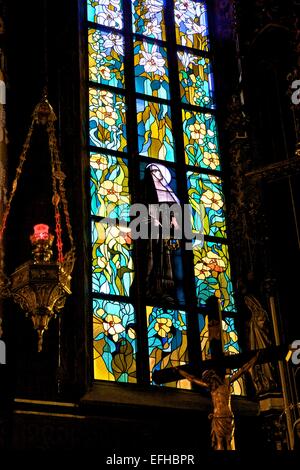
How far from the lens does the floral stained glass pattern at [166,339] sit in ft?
31.3

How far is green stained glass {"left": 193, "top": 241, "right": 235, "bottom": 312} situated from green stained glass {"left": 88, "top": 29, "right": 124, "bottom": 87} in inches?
82.1

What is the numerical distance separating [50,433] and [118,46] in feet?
15.2

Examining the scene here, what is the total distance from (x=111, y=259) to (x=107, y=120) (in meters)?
1.63

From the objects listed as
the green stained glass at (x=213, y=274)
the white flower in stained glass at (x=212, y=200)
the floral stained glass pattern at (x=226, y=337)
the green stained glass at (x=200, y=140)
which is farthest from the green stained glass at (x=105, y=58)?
the floral stained glass pattern at (x=226, y=337)

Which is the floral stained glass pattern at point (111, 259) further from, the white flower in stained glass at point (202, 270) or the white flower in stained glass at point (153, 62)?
the white flower in stained glass at point (153, 62)

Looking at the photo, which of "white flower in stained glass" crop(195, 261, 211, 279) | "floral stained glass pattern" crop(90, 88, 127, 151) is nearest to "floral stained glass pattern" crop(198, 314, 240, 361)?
"white flower in stained glass" crop(195, 261, 211, 279)

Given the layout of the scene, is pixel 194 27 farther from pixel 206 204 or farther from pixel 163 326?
pixel 163 326

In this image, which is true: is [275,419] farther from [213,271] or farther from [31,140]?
[31,140]

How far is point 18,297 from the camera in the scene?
8156 millimetres

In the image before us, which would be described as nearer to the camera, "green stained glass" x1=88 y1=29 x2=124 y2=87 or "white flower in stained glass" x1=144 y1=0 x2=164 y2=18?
"green stained glass" x1=88 y1=29 x2=124 y2=87

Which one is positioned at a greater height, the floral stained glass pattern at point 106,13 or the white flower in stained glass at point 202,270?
the floral stained glass pattern at point 106,13

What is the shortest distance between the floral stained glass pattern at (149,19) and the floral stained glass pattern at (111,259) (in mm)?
2637

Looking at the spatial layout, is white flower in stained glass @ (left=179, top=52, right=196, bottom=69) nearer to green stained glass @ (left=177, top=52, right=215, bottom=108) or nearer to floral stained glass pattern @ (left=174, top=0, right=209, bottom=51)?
green stained glass @ (left=177, top=52, right=215, bottom=108)

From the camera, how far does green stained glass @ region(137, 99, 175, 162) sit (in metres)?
10.6
